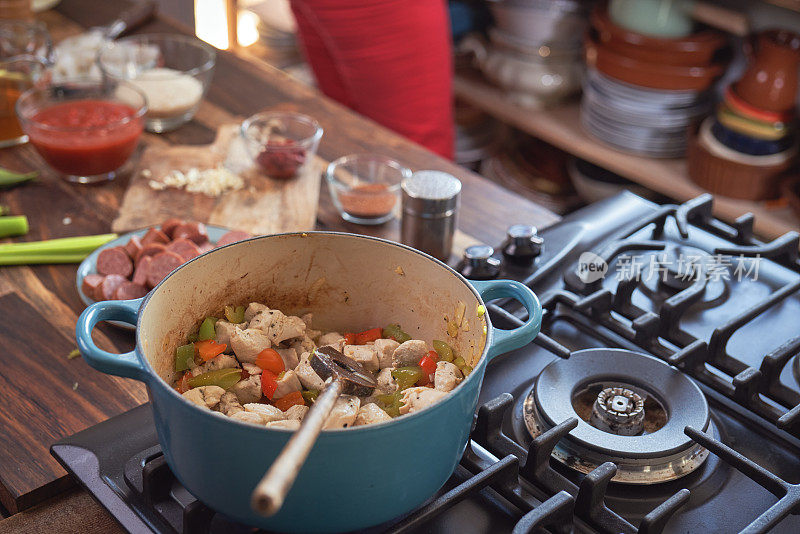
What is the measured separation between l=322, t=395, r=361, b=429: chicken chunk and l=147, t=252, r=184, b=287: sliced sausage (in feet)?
1.40

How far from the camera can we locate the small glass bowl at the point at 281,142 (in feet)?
4.39

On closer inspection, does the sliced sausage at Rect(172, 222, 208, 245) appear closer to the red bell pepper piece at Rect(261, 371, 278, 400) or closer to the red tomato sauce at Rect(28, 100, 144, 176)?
the red tomato sauce at Rect(28, 100, 144, 176)

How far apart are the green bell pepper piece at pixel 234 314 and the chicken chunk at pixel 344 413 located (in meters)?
0.18

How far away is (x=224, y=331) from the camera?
31.4 inches

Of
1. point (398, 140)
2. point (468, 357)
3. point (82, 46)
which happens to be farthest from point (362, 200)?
point (82, 46)

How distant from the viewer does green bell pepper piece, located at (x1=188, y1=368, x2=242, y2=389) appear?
0.76m

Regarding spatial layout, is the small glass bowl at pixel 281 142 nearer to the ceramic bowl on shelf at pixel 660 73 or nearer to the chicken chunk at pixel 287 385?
the chicken chunk at pixel 287 385

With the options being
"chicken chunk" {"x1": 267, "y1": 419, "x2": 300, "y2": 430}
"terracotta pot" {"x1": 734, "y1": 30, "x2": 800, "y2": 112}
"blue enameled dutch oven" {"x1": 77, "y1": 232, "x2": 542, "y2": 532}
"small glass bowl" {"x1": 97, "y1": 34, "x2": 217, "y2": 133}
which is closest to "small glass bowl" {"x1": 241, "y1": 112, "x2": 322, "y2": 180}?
"small glass bowl" {"x1": 97, "y1": 34, "x2": 217, "y2": 133}

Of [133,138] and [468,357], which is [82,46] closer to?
[133,138]

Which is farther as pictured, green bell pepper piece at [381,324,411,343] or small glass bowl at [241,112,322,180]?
small glass bowl at [241,112,322,180]

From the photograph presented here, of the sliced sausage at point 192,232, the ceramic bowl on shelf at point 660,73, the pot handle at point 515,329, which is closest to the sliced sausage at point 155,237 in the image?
the sliced sausage at point 192,232

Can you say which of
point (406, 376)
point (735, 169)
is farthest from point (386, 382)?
point (735, 169)

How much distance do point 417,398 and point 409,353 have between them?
0.28 feet

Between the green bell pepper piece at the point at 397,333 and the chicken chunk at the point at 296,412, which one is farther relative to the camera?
the green bell pepper piece at the point at 397,333
